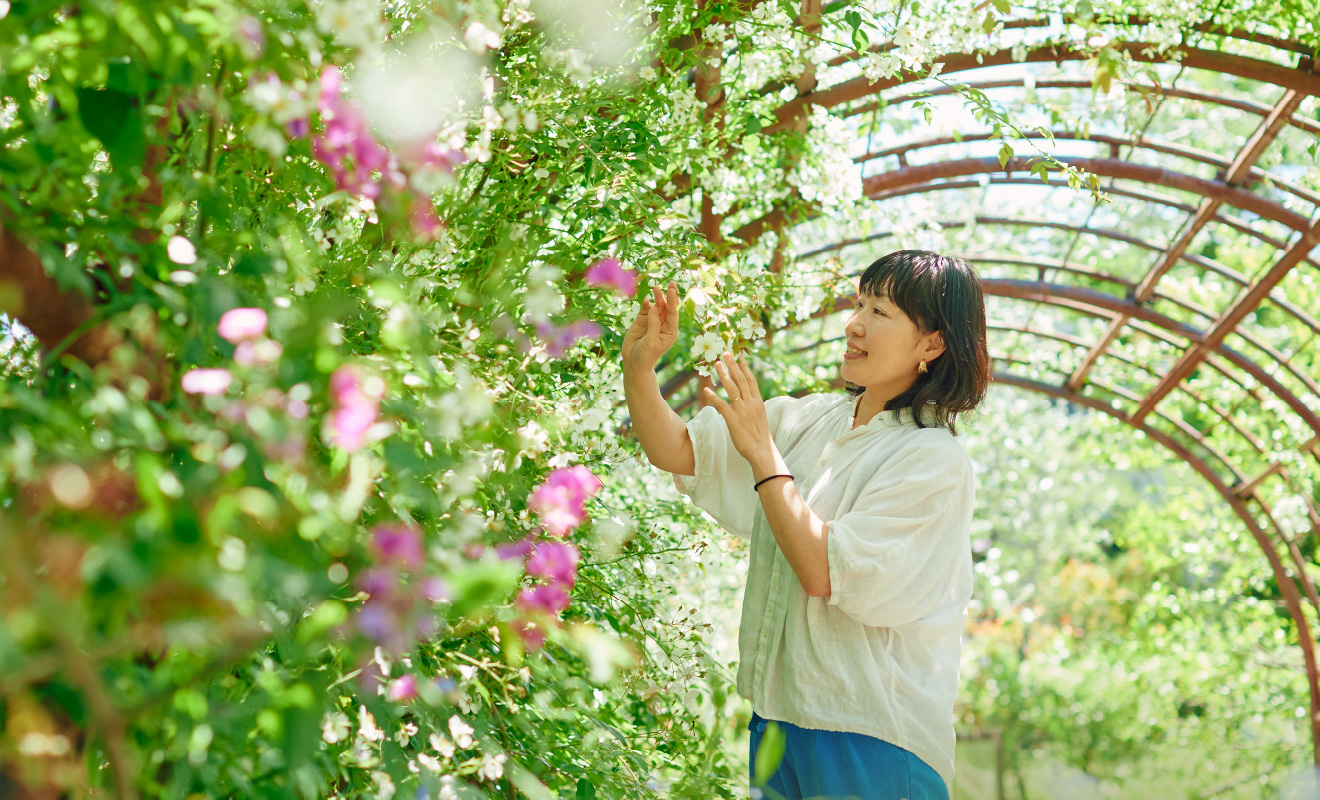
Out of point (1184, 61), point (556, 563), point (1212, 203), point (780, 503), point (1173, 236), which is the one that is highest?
point (1173, 236)

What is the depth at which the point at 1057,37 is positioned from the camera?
8.31 ft

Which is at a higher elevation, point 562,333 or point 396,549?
point 562,333

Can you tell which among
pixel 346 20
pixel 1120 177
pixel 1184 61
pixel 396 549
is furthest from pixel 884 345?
pixel 1120 177

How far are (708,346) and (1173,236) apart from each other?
A: 3.88m

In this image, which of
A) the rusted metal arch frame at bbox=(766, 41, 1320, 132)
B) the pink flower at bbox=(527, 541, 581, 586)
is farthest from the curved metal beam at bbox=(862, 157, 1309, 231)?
the pink flower at bbox=(527, 541, 581, 586)

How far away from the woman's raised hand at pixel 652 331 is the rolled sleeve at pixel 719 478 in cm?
19

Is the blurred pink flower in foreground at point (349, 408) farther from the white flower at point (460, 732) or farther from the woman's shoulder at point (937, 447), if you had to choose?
the woman's shoulder at point (937, 447)

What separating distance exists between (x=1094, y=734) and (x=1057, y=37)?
843 cm

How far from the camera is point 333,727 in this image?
39.8 inches

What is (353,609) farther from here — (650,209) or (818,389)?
(818,389)

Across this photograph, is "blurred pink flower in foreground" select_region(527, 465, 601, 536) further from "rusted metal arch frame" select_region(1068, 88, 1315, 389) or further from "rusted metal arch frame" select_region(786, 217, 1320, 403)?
"rusted metal arch frame" select_region(786, 217, 1320, 403)

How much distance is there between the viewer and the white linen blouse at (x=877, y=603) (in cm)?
148

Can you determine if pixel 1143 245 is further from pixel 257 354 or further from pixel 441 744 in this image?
pixel 257 354

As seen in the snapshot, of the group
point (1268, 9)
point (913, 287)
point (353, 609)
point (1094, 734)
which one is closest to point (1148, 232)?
point (1094, 734)
